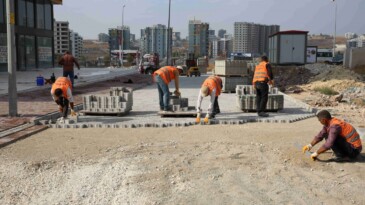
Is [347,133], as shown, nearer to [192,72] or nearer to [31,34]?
[192,72]

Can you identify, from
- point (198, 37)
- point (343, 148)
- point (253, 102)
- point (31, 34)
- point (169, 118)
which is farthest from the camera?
point (198, 37)

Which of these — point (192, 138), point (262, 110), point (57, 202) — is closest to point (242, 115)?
point (262, 110)

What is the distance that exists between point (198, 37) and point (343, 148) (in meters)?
89.5

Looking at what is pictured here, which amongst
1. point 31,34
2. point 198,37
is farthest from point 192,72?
point 198,37

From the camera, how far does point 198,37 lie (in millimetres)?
94625

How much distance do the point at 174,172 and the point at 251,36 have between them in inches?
4791

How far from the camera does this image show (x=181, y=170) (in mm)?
6047

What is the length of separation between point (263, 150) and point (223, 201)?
240cm

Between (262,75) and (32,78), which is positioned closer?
(262,75)

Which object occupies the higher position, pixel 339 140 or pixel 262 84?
pixel 262 84

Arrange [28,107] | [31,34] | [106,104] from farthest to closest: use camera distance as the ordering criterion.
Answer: [31,34] → [28,107] → [106,104]

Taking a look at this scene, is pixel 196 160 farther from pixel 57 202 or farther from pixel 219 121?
pixel 219 121

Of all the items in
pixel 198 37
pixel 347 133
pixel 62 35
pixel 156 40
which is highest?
pixel 198 37

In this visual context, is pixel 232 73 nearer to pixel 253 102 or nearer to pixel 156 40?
pixel 253 102
